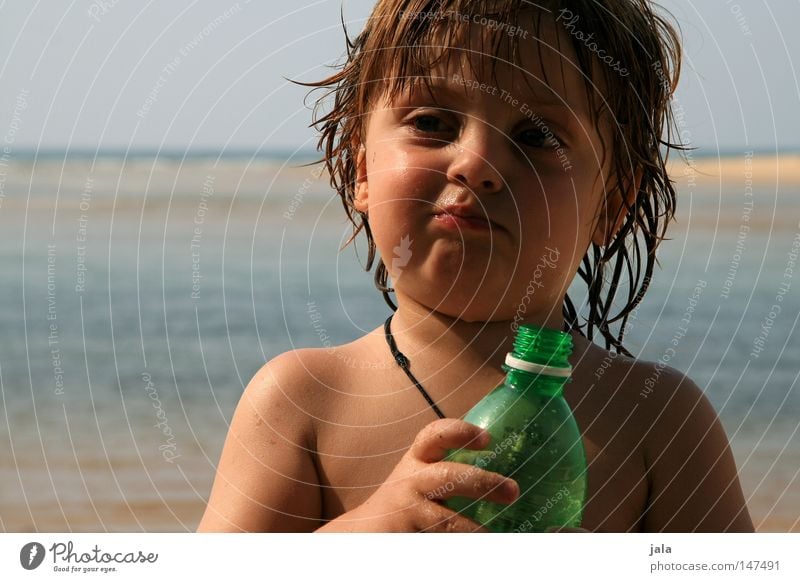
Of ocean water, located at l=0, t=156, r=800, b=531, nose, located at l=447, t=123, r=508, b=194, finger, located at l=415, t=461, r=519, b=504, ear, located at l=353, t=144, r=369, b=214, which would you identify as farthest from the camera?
ocean water, located at l=0, t=156, r=800, b=531

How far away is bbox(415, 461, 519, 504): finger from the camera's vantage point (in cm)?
81

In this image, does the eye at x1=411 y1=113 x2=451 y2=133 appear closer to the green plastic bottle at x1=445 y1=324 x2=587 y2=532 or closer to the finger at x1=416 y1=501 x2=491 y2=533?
the green plastic bottle at x1=445 y1=324 x2=587 y2=532

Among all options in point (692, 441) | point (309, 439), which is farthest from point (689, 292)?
point (309, 439)

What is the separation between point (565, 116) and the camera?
101 centimetres

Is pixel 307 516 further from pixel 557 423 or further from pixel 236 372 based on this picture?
pixel 236 372

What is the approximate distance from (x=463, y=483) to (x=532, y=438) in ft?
0.21

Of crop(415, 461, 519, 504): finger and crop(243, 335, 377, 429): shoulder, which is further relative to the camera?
crop(243, 335, 377, 429): shoulder

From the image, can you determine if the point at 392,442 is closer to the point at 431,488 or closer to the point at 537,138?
the point at 431,488

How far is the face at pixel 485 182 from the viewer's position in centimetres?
97

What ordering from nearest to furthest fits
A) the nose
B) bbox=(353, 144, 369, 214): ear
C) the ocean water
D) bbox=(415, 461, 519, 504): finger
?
bbox=(415, 461, 519, 504): finger → the nose → bbox=(353, 144, 369, 214): ear → the ocean water

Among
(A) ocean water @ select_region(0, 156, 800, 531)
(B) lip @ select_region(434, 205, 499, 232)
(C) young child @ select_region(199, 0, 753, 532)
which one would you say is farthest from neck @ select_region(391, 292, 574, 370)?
(A) ocean water @ select_region(0, 156, 800, 531)

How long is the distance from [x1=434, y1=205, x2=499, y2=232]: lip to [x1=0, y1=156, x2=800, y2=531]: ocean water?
Answer: 36cm

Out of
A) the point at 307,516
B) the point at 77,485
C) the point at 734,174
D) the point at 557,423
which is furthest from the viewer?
the point at 734,174
